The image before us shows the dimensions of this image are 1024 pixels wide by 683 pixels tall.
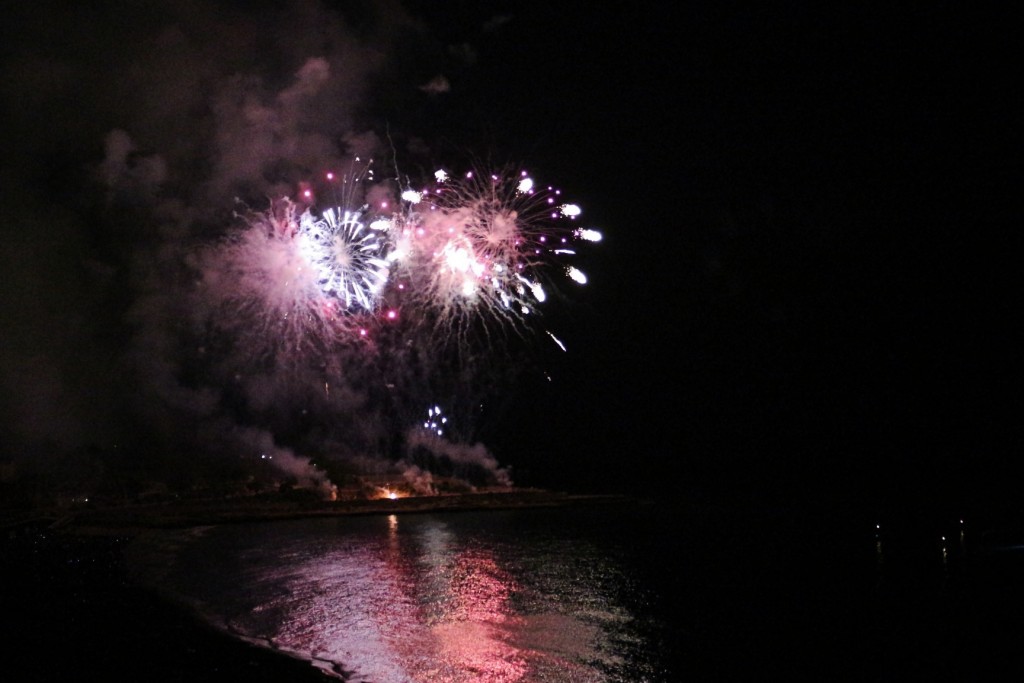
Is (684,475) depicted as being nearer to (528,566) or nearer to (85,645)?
(528,566)

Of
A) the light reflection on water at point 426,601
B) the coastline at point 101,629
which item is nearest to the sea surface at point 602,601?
the light reflection on water at point 426,601

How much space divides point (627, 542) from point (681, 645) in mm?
18776

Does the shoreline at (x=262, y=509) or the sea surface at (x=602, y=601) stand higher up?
the shoreline at (x=262, y=509)

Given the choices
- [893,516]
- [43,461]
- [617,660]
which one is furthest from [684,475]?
[617,660]

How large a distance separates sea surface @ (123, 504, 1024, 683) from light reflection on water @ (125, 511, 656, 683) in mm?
77

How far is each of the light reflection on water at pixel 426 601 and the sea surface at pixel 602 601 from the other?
8cm

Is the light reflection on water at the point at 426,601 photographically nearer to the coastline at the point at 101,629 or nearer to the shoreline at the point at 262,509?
the coastline at the point at 101,629

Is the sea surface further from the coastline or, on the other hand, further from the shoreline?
the shoreline

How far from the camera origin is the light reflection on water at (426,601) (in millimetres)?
14195

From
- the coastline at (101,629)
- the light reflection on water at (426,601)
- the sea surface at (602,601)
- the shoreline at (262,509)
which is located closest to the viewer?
the coastline at (101,629)

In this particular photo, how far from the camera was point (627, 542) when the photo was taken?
34250 millimetres

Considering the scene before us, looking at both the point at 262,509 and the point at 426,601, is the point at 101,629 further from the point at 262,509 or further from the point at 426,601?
the point at 262,509

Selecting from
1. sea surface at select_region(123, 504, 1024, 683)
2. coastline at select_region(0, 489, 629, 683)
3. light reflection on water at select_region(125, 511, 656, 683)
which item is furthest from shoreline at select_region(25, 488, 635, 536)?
coastline at select_region(0, 489, 629, 683)

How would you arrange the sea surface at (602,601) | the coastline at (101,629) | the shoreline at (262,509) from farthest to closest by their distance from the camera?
the shoreline at (262,509)
the sea surface at (602,601)
the coastline at (101,629)
